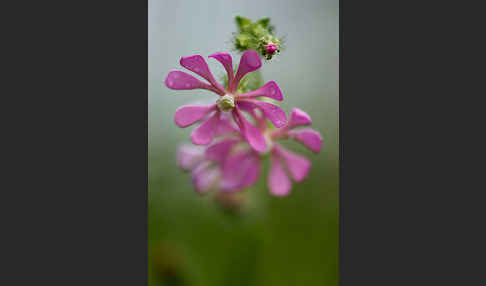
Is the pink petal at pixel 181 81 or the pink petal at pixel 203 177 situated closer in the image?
the pink petal at pixel 181 81

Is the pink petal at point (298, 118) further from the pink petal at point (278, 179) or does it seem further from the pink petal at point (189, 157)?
the pink petal at point (189, 157)

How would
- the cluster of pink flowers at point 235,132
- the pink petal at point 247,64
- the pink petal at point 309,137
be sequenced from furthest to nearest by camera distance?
the pink petal at point 309,137 → the cluster of pink flowers at point 235,132 → the pink petal at point 247,64

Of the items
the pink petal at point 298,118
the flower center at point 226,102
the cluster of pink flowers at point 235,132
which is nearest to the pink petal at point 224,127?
the cluster of pink flowers at point 235,132

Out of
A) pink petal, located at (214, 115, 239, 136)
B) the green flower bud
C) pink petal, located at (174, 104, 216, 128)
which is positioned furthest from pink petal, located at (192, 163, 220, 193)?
the green flower bud

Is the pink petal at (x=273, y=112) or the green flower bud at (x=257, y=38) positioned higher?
the green flower bud at (x=257, y=38)

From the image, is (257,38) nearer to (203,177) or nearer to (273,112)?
(273,112)

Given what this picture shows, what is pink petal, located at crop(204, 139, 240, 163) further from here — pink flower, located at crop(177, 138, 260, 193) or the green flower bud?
the green flower bud
